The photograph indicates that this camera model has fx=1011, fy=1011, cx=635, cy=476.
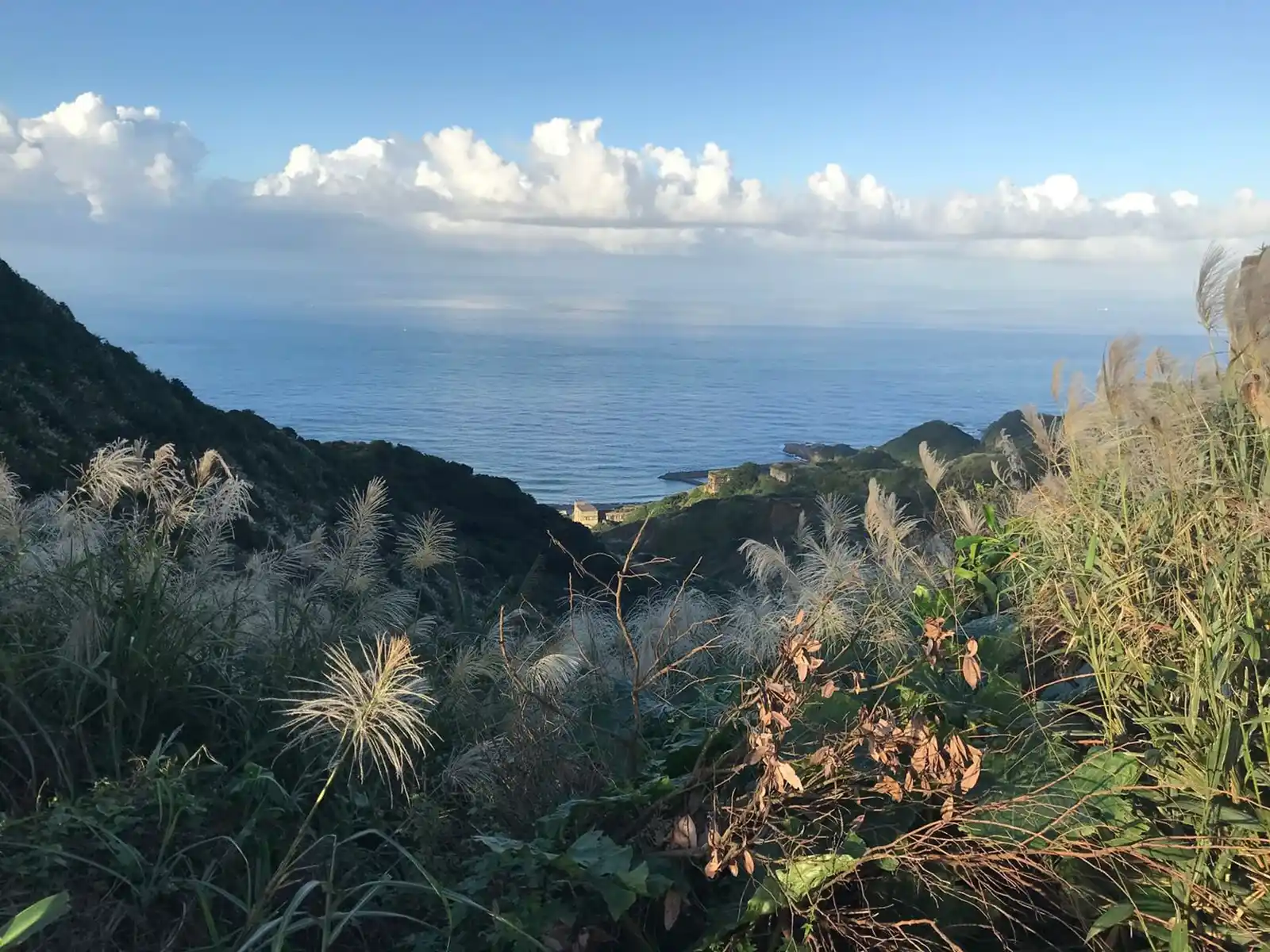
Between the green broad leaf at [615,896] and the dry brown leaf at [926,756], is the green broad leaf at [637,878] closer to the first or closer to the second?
the green broad leaf at [615,896]

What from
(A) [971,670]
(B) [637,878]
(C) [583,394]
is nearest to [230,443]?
(B) [637,878]

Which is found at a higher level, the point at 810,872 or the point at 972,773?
the point at 972,773

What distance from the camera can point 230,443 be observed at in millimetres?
22672

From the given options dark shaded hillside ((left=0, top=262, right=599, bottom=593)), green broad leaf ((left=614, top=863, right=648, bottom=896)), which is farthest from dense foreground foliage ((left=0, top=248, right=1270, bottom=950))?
dark shaded hillside ((left=0, top=262, right=599, bottom=593))

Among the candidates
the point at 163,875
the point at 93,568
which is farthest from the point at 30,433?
the point at 163,875

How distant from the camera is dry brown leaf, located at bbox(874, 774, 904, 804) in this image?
2232 mm

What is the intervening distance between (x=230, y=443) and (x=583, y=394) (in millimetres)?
60005

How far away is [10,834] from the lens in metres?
2.28

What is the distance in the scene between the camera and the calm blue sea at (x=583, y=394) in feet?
163

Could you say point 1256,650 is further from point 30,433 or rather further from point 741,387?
point 741,387

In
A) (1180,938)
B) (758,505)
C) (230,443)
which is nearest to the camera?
(1180,938)

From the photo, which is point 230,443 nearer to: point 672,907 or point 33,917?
point 672,907

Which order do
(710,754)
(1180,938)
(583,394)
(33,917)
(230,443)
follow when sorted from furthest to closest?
(583,394) < (230,443) < (710,754) < (1180,938) < (33,917)

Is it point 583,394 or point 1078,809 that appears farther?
point 583,394
